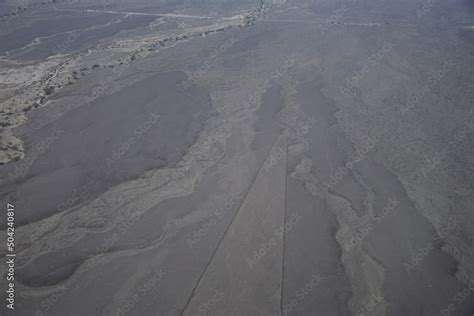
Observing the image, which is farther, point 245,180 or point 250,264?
point 245,180

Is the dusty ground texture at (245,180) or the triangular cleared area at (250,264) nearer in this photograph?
the triangular cleared area at (250,264)

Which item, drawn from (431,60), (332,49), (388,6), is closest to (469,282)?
(431,60)

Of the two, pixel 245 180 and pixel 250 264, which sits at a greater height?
pixel 245 180

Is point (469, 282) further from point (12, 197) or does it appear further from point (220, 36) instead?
point (220, 36)

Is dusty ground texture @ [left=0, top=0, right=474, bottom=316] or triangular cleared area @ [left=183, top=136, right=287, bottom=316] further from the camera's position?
dusty ground texture @ [left=0, top=0, right=474, bottom=316]
